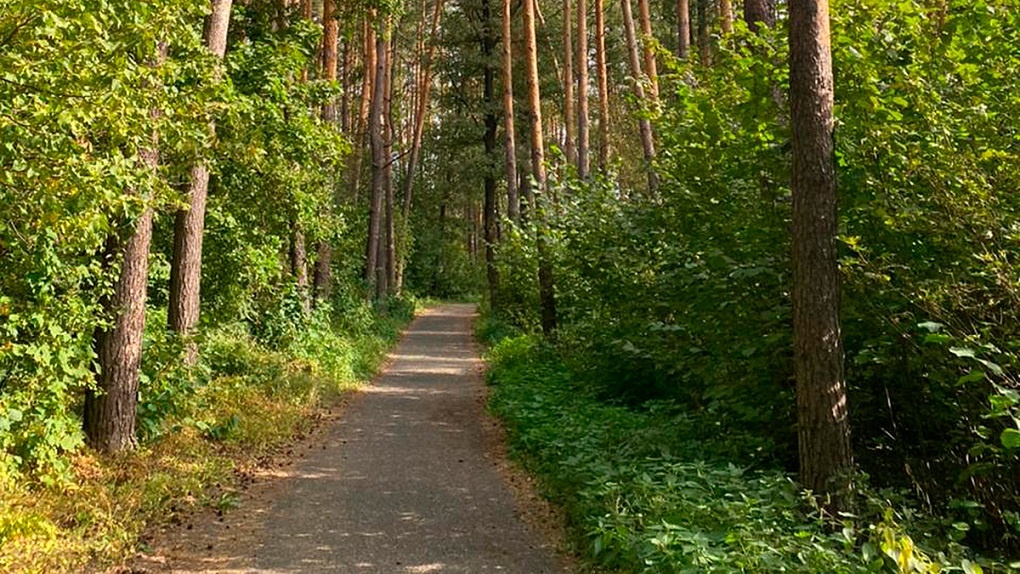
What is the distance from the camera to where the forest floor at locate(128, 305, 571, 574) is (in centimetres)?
521

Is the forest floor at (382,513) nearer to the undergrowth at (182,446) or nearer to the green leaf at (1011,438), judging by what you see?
the undergrowth at (182,446)

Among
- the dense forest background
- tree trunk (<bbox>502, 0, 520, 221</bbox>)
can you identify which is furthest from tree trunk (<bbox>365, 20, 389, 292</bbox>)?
the dense forest background

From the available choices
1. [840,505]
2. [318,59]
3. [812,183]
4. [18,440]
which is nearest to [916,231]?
[812,183]

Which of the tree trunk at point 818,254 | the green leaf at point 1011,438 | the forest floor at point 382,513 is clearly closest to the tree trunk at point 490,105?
the forest floor at point 382,513

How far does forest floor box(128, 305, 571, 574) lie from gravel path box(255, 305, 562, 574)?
0.01 metres

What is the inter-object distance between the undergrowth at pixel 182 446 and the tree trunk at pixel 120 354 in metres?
0.27

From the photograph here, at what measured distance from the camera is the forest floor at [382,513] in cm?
521

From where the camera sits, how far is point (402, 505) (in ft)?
21.4

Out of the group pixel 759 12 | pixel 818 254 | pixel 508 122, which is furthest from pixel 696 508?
pixel 508 122

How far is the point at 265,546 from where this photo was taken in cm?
548

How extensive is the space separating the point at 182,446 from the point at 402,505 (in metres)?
2.69

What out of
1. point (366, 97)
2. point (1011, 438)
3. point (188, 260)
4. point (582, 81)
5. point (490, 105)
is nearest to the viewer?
point (1011, 438)

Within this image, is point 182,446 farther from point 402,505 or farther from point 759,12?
point 759,12

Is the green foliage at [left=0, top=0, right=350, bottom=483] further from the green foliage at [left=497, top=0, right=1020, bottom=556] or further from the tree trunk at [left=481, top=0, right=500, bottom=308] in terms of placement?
the tree trunk at [left=481, top=0, right=500, bottom=308]
